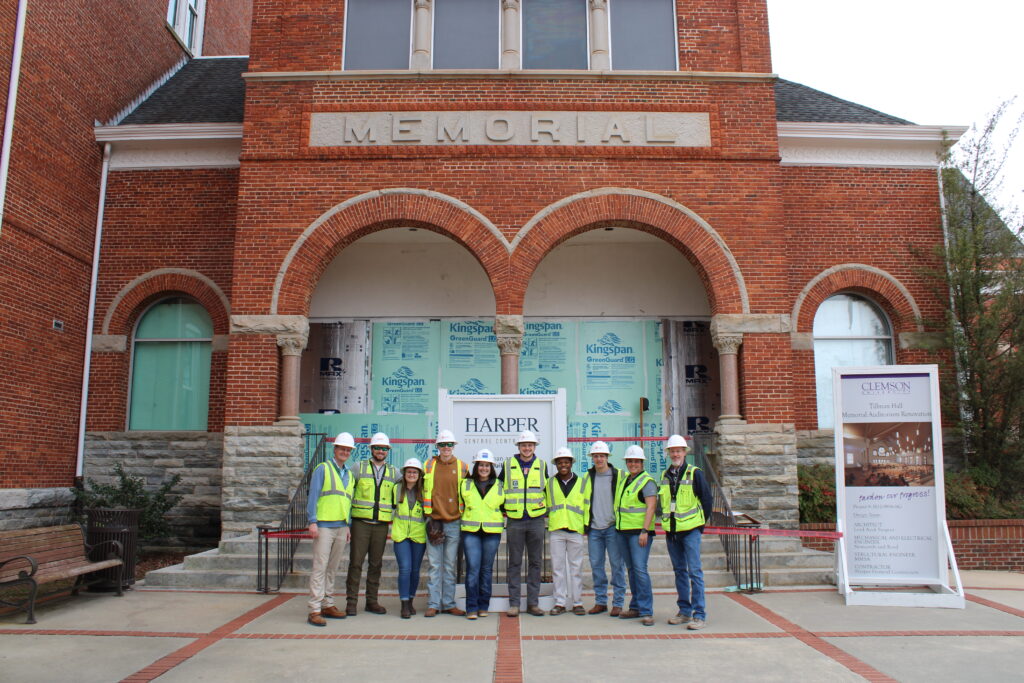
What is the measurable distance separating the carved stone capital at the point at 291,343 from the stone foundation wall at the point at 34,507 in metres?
4.46

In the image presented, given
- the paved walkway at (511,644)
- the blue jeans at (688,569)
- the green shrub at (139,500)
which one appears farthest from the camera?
the green shrub at (139,500)

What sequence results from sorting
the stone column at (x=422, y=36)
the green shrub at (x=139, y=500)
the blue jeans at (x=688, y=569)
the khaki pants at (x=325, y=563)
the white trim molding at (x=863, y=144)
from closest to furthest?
1. the blue jeans at (x=688, y=569)
2. the khaki pants at (x=325, y=563)
3. the green shrub at (x=139, y=500)
4. the stone column at (x=422, y=36)
5. the white trim molding at (x=863, y=144)

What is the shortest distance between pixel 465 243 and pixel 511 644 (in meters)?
6.85

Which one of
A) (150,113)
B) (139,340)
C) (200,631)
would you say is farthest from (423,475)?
(150,113)

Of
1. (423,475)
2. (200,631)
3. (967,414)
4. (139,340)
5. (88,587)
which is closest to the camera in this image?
(200,631)

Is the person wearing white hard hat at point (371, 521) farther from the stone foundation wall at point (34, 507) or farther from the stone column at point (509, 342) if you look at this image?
the stone foundation wall at point (34, 507)

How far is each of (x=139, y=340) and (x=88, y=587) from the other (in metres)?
5.89

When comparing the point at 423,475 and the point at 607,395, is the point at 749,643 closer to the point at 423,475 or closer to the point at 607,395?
the point at 423,475

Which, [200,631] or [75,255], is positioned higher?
[75,255]

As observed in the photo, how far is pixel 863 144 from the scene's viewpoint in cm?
1448

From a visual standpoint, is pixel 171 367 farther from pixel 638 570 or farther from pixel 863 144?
pixel 863 144

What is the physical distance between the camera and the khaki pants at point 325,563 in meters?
7.93

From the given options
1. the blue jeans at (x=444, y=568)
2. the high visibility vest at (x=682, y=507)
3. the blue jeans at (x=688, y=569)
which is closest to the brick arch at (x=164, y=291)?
the blue jeans at (x=444, y=568)

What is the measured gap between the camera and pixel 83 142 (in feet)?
45.8
